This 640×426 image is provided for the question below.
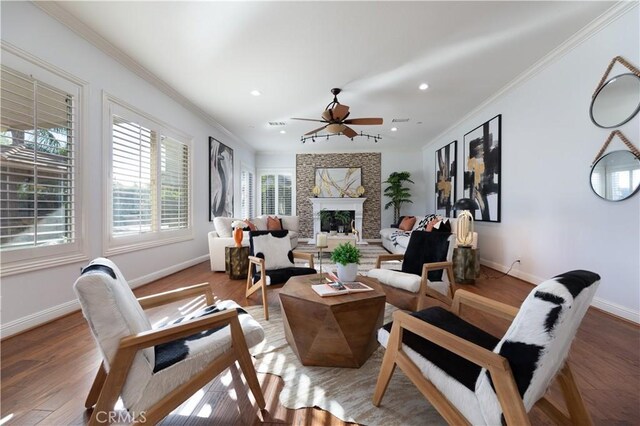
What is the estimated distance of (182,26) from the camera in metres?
2.57

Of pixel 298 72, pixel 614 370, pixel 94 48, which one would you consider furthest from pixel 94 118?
pixel 614 370

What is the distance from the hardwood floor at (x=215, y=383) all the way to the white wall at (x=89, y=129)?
9.0 inches

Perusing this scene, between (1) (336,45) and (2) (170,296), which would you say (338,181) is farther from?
(2) (170,296)

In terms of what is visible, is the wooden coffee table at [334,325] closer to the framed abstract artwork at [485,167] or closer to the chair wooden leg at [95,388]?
the chair wooden leg at [95,388]

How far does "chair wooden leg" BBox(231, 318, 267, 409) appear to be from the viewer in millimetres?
1258

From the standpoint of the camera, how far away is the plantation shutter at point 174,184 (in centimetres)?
398

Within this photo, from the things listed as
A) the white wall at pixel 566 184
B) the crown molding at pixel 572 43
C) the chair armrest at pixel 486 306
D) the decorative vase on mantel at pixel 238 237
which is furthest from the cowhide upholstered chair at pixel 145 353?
the crown molding at pixel 572 43

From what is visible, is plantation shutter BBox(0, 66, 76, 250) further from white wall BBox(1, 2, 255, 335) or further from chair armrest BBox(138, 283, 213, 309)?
chair armrest BBox(138, 283, 213, 309)

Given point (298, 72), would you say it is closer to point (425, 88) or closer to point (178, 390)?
point (425, 88)

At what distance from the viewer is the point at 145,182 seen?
11.8 feet

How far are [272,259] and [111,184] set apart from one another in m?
2.12

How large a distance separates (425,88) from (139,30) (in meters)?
3.71

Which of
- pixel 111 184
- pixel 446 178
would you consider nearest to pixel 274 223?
pixel 111 184

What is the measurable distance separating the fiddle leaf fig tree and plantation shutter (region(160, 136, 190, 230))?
544 cm
